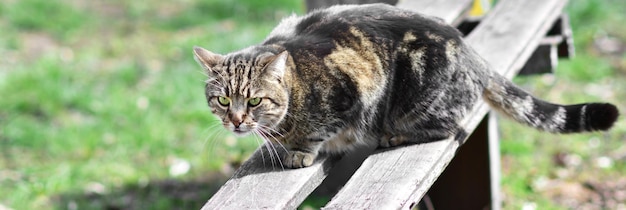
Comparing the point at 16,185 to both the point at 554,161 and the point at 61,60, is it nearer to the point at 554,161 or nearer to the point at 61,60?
the point at 61,60

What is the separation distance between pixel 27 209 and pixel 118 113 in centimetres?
112

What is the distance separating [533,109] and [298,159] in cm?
84

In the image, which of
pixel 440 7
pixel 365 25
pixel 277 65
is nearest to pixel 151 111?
pixel 440 7

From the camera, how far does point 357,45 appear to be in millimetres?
2664

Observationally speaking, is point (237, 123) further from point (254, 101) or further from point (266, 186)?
point (266, 186)

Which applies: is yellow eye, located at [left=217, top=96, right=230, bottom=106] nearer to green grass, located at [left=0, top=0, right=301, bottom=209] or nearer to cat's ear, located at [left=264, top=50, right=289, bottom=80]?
cat's ear, located at [left=264, top=50, right=289, bottom=80]

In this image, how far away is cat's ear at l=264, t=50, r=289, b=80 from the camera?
2408mm

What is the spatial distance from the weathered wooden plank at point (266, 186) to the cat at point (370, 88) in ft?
0.17

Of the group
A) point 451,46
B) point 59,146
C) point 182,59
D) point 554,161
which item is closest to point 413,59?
point 451,46

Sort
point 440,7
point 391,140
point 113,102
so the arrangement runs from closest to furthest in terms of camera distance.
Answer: point 391,140 < point 440,7 < point 113,102

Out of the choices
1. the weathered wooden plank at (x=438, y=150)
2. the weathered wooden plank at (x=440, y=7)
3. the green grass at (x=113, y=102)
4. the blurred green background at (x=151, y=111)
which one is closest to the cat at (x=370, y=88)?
the weathered wooden plank at (x=438, y=150)

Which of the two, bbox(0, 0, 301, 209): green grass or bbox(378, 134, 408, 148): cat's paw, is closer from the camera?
bbox(378, 134, 408, 148): cat's paw

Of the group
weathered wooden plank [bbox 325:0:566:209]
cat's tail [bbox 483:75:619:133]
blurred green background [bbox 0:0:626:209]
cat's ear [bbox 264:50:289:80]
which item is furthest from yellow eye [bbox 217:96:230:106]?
blurred green background [bbox 0:0:626:209]

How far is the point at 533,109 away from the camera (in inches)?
110
